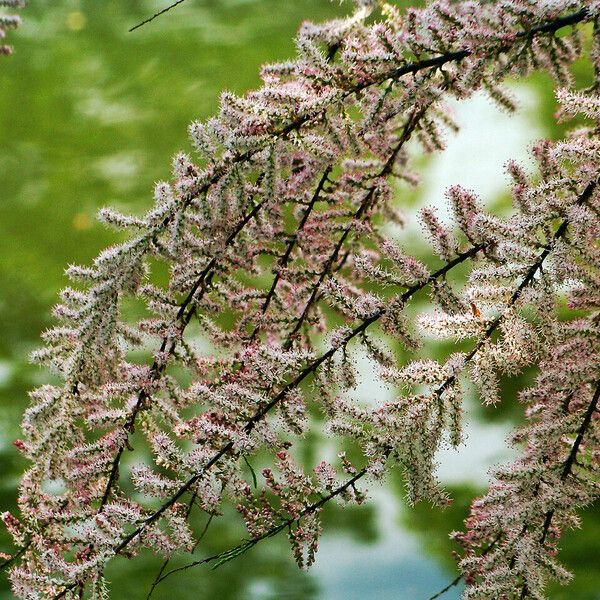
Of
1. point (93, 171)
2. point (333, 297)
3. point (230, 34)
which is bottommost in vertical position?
point (333, 297)

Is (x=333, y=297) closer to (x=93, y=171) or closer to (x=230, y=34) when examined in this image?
(x=93, y=171)

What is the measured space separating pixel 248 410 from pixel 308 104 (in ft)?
1.01

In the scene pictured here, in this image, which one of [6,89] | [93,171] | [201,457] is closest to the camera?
[201,457]

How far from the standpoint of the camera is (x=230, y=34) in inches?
131

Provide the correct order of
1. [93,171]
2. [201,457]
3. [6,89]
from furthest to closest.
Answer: [6,89] < [93,171] < [201,457]

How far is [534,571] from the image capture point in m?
0.84

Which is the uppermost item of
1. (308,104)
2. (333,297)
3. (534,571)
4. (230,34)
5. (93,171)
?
(230,34)

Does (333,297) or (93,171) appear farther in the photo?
(93,171)

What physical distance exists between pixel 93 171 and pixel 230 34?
90 centimetres

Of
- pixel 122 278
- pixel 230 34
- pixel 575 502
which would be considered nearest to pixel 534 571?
pixel 575 502

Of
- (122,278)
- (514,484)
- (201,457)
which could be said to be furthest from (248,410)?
(514,484)

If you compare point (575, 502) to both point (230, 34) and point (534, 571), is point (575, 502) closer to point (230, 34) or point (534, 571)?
point (534, 571)

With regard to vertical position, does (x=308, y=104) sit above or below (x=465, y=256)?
above

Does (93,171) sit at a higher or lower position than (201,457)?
higher
